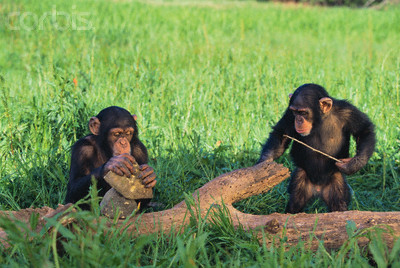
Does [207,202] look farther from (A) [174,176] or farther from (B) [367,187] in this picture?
(B) [367,187]

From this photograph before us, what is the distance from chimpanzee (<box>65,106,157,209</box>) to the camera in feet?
12.7

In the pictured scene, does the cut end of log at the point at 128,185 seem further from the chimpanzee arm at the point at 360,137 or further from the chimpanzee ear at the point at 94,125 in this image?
the chimpanzee arm at the point at 360,137

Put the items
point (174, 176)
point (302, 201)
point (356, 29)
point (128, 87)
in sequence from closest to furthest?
1. point (302, 201)
2. point (174, 176)
3. point (128, 87)
4. point (356, 29)

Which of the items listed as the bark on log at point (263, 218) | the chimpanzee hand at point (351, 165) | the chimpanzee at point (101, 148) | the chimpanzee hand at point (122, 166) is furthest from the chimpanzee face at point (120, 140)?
the chimpanzee hand at point (351, 165)

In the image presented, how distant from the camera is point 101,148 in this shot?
4.17 metres

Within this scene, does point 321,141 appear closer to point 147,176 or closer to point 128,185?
point 147,176

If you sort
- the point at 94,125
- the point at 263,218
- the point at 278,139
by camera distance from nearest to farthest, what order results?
the point at 263,218 < the point at 94,125 < the point at 278,139

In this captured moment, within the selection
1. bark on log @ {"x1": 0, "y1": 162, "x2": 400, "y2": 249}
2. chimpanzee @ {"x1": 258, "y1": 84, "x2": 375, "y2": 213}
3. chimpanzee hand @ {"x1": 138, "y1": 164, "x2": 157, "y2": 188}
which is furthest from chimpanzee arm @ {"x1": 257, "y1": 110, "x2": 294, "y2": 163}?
chimpanzee hand @ {"x1": 138, "y1": 164, "x2": 157, "y2": 188}

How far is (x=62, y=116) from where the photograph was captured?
548cm

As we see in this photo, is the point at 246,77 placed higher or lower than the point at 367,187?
higher

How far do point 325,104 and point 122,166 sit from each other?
6.52 feet

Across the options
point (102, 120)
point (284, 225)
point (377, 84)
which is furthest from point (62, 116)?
point (377, 84)

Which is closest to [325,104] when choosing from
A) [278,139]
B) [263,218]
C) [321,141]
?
[321,141]

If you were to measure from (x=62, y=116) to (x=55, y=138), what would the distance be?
1.19 feet
